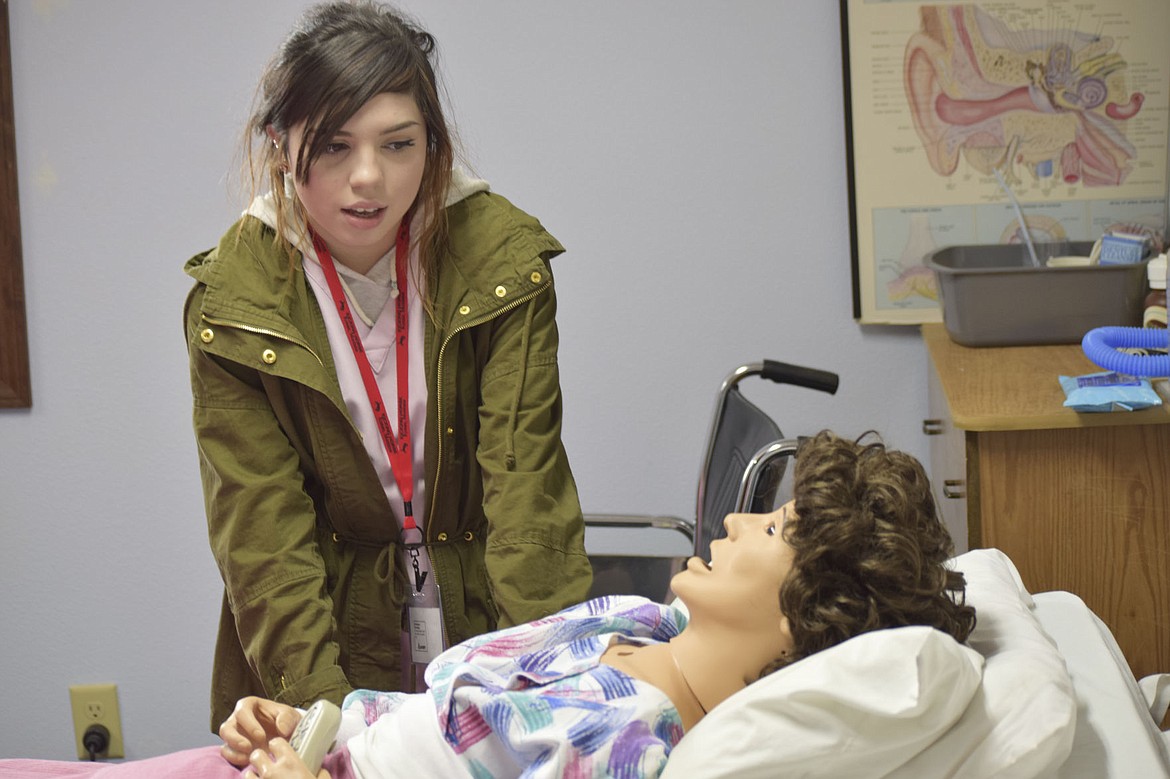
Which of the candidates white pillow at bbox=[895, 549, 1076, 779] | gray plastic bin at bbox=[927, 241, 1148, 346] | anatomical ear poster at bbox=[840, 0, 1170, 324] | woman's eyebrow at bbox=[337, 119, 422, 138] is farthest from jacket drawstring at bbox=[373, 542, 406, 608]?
anatomical ear poster at bbox=[840, 0, 1170, 324]

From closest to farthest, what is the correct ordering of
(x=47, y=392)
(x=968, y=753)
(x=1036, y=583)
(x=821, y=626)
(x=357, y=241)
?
(x=968, y=753)
(x=821, y=626)
(x=357, y=241)
(x=1036, y=583)
(x=47, y=392)

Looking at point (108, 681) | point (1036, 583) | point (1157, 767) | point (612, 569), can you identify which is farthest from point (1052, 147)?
point (108, 681)

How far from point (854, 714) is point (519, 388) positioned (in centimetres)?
67

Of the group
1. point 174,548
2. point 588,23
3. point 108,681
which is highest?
point 588,23

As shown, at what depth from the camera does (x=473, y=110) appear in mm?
2441

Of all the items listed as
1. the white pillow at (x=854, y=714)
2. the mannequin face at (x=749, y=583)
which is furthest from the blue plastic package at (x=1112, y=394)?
the white pillow at (x=854, y=714)

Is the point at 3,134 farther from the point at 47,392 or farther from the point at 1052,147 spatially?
the point at 1052,147

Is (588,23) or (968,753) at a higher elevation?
(588,23)

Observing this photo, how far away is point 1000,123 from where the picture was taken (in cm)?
235

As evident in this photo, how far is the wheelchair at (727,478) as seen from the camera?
1730mm

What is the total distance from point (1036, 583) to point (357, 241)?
1.04m

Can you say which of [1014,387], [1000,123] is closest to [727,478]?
[1014,387]

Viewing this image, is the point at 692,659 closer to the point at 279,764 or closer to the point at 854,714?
the point at 854,714

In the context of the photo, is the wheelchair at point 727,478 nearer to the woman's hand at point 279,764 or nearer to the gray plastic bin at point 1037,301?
the gray plastic bin at point 1037,301
